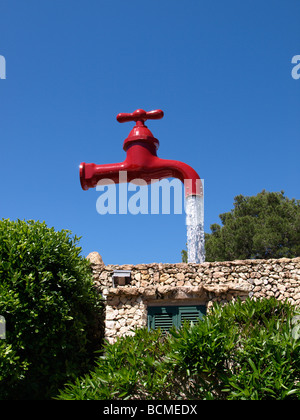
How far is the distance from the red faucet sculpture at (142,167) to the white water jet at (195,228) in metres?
0.31

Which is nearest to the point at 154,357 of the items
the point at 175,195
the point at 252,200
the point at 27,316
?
the point at 27,316

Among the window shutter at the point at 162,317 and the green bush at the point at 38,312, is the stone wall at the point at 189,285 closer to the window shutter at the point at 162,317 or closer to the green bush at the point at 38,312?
the window shutter at the point at 162,317

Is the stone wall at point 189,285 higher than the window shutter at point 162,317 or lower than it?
higher

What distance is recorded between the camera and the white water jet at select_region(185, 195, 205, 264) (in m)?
13.9

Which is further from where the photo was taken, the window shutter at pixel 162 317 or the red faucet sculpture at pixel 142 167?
the red faucet sculpture at pixel 142 167

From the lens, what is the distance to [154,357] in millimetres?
7934

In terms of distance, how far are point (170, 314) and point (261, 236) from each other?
12.2 meters

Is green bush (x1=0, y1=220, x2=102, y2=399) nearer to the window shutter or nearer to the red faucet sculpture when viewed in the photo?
the window shutter

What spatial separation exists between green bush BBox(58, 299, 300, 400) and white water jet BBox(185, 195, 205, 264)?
582 cm

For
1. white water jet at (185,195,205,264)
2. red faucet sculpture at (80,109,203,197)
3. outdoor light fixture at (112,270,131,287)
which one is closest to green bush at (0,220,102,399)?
outdoor light fixture at (112,270,131,287)

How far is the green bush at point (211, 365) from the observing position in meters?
6.87

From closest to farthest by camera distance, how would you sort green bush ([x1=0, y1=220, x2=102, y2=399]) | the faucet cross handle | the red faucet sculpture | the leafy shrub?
1. the leafy shrub
2. green bush ([x1=0, y1=220, x2=102, y2=399])
3. the red faucet sculpture
4. the faucet cross handle

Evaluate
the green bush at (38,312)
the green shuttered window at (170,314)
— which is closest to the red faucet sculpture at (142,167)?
the green shuttered window at (170,314)
